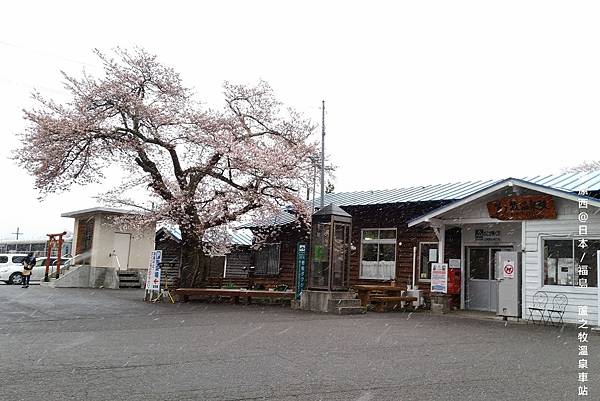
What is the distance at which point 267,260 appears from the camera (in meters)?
23.3

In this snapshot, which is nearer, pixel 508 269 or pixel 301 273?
pixel 508 269

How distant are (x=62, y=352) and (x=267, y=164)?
11.0 metres

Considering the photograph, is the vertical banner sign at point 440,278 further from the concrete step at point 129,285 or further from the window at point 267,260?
the concrete step at point 129,285

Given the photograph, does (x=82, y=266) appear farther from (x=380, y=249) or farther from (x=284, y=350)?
(x=284, y=350)

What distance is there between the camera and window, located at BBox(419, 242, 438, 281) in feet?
56.5

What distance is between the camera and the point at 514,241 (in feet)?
50.3

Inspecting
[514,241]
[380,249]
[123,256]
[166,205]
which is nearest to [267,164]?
[166,205]

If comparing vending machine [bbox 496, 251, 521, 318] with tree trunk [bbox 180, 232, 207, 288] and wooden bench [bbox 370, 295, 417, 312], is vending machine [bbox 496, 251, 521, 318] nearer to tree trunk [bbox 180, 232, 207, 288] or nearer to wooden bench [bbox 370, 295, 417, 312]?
wooden bench [bbox 370, 295, 417, 312]

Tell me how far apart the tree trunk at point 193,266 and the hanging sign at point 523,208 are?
9.63 meters

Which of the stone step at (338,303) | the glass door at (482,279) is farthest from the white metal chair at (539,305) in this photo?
the stone step at (338,303)

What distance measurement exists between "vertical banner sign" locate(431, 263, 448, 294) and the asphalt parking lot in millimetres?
2634

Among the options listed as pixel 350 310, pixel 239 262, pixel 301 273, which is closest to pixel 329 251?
pixel 301 273

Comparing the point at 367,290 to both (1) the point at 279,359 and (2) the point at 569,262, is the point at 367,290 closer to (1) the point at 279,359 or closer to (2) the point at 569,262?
(2) the point at 569,262

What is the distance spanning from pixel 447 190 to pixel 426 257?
7.63 feet
